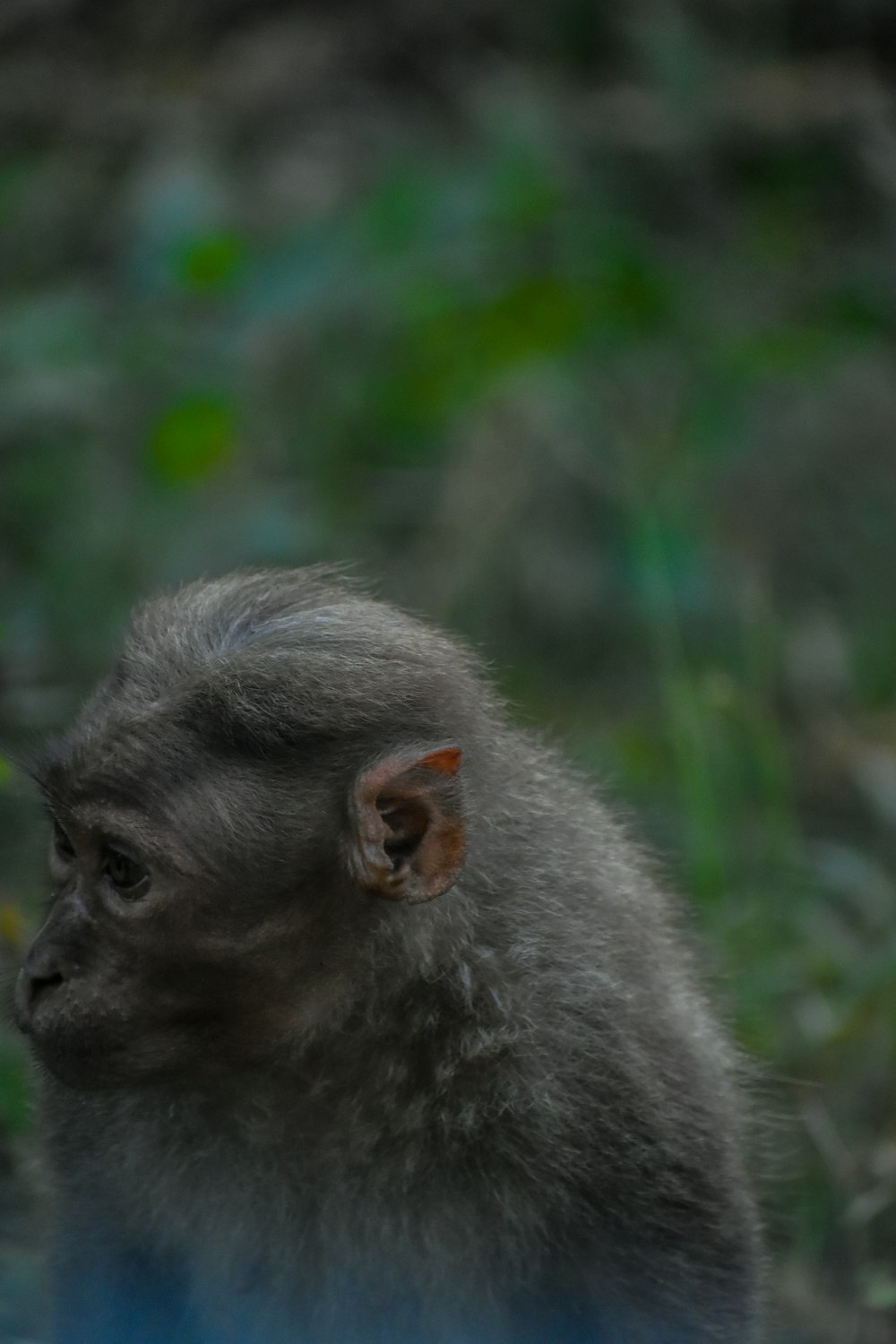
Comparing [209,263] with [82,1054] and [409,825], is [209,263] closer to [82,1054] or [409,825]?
[409,825]

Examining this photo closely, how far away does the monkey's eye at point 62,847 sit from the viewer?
13.5ft

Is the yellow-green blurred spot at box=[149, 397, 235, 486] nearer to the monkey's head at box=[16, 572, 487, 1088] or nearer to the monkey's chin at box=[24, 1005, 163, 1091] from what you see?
the monkey's head at box=[16, 572, 487, 1088]

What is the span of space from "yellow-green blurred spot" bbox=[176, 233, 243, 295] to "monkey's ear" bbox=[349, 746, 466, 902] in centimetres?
561

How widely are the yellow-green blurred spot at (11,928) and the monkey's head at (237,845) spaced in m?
1.08

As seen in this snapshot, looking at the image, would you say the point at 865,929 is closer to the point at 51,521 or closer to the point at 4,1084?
the point at 4,1084

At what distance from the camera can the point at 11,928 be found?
523 cm

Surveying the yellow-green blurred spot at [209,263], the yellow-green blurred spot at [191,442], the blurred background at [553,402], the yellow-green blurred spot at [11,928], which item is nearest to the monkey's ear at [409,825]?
the blurred background at [553,402]

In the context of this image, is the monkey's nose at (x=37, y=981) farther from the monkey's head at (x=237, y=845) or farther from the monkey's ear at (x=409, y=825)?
the monkey's ear at (x=409, y=825)

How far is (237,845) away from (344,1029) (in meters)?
0.47

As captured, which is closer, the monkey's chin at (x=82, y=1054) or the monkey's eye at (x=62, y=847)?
the monkey's chin at (x=82, y=1054)

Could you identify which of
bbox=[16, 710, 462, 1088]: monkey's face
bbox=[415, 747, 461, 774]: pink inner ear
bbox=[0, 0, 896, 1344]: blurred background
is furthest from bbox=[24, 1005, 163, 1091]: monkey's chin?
bbox=[0, 0, 896, 1344]: blurred background

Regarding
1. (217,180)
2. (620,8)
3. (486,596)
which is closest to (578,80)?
(620,8)

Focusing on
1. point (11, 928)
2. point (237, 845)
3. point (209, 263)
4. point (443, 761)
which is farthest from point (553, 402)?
point (237, 845)

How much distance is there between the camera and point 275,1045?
4223mm
